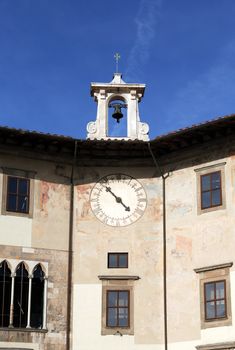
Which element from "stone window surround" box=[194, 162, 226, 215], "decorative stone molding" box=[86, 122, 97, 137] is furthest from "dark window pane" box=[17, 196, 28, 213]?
"stone window surround" box=[194, 162, 226, 215]

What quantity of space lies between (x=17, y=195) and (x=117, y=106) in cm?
559

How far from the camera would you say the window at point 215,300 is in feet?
67.9

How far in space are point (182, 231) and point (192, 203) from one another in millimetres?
893

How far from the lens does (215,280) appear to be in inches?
829

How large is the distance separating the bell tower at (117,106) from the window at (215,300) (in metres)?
6.43

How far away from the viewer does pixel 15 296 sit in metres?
21.5

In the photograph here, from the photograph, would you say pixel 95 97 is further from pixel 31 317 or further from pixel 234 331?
pixel 234 331

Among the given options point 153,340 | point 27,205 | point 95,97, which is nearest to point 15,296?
point 27,205

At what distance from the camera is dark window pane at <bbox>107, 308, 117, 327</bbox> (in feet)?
71.7

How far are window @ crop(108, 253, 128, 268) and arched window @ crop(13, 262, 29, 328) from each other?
2616 mm

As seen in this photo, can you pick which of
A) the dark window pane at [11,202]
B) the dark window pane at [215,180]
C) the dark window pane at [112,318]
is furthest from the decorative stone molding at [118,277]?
the dark window pane at [215,180]

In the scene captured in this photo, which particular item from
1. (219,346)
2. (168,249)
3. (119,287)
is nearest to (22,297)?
(119,287)

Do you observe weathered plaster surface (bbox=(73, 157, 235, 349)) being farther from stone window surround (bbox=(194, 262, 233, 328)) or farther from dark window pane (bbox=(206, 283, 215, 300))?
dark window pane (bbox=(206, 283, 215, 300))

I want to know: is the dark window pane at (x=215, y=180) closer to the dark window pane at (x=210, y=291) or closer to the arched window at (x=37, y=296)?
the dark window pane at (x=210, y=291)
